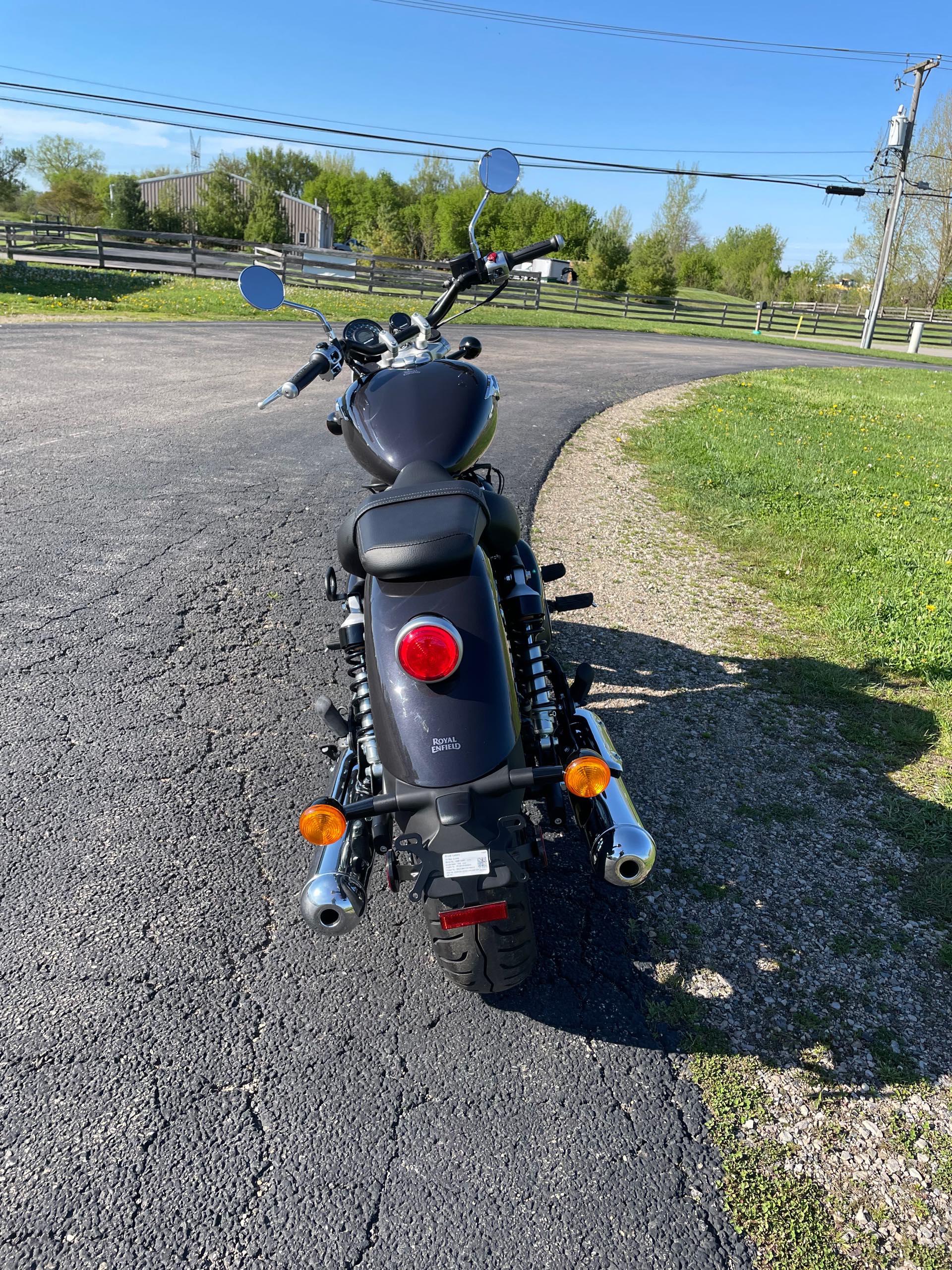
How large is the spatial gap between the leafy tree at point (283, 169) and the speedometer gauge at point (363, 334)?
68550 mm

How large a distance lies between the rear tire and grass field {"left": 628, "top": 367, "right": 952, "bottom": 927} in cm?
143

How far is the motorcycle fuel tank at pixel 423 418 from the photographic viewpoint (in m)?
2.52

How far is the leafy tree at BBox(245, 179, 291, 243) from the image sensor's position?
185 ft

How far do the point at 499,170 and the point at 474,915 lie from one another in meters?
3.04

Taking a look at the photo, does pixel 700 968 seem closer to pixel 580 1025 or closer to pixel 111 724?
pixel 580 1025

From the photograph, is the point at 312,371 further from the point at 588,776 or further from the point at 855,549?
the point at 855,549

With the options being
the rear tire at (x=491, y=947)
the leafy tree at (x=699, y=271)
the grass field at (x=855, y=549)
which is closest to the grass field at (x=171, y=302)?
the grass field at (x=855, y=549)

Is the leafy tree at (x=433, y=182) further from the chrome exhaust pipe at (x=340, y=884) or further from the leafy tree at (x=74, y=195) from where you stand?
the chrome exhaust pipe at (x=340, y=884)

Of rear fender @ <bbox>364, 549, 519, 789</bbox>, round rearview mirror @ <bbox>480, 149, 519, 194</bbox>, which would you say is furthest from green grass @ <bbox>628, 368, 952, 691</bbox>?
rear fender @ <bbox>364, 549, 519, 789</bbox>

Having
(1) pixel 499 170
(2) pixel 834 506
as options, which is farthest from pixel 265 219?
(1) pixel 499 170

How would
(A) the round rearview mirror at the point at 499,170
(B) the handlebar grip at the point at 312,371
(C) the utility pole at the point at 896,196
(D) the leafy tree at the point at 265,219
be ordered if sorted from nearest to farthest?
(B) the handlebar grip at the point at 312,371, (A) the round rearview mirror at the point at 499,170, (C) the utility pole at the point at 896,196, (D) the leafy tree at the point at 265,219

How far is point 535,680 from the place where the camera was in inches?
98.9

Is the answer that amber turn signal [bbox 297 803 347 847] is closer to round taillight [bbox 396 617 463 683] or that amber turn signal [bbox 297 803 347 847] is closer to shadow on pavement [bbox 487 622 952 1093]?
round taillight [bbox 396 617 463 683]

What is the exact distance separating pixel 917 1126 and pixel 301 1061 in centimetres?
149
